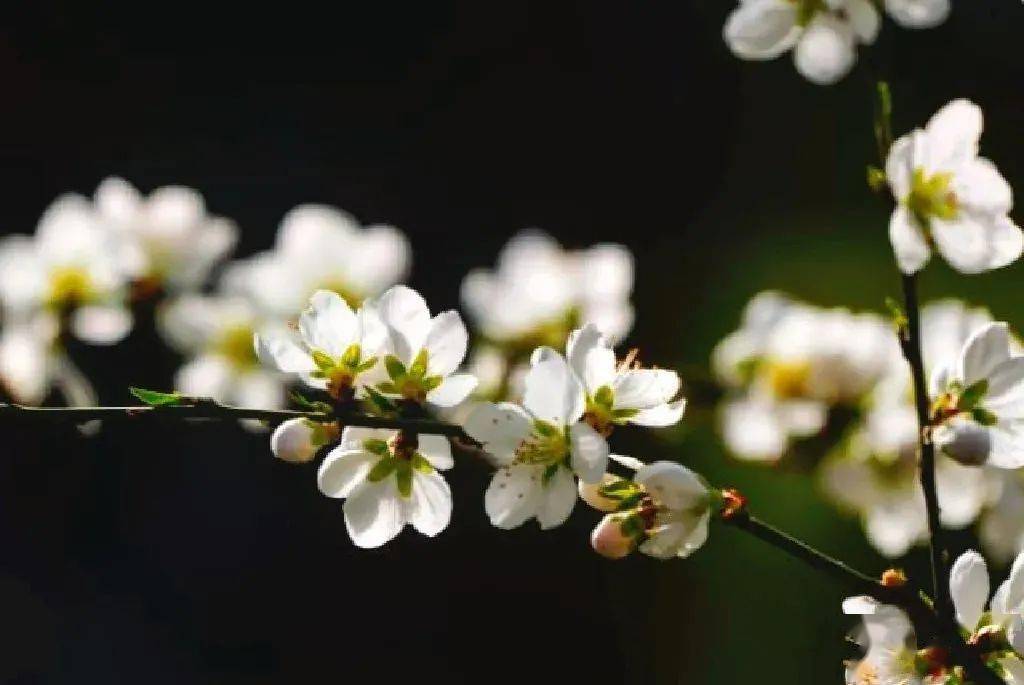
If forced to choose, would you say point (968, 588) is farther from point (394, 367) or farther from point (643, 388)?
point (394, 367)

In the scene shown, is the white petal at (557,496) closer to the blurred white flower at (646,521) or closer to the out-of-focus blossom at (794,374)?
the blurred white flower at (646,521)

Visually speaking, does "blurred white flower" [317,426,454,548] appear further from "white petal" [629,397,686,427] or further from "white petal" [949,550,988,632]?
"white petal" [949,550,988,632]

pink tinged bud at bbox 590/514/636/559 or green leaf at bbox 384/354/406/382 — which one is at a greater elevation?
green leaf at bbox 384/354/406/382

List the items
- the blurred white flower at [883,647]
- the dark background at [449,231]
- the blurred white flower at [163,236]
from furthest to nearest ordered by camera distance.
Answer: the dark background at [449,231]
the blurred white flower at [163,236]
the blurred white flower at [883,647]

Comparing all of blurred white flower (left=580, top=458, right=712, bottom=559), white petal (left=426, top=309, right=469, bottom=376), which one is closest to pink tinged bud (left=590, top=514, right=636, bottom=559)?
blurred white flower (left=580, top=458, right=712, bottom=559)

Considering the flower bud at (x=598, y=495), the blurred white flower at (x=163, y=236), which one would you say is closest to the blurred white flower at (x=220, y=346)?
the blurred white flower at (x=163, y=236)

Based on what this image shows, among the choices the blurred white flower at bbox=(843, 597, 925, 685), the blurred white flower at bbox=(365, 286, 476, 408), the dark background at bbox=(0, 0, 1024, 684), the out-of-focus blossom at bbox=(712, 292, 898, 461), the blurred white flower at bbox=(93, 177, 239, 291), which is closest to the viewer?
the blurred white flower at bbox=(843, 597, 925, 685)

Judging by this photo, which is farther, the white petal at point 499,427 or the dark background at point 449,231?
the dark background at point 449,231
